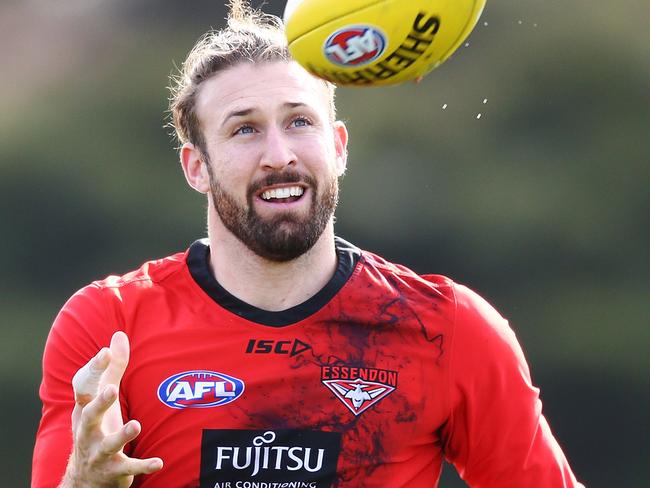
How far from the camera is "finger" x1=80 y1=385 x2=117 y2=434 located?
7.95 feet

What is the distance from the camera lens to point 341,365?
121 inches

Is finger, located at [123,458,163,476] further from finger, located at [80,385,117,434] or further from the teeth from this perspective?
the teeth

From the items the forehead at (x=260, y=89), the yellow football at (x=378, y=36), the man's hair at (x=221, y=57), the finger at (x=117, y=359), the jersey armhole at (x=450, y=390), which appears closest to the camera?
the finger at (x=117, y=359)

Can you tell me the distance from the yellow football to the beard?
13.2 inches

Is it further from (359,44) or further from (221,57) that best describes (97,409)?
(221,57)

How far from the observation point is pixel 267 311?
3.15 m

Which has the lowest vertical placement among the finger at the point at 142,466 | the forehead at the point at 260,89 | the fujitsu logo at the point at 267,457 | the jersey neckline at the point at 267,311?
the fujitsu logo at the point at 267,457

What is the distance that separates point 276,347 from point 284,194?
406 mm

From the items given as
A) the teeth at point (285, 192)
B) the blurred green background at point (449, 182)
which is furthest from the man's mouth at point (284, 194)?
the blurred green background at point (449, 182)

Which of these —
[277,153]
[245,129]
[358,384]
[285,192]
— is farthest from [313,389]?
[245,129]

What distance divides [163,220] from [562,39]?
6.66 feet

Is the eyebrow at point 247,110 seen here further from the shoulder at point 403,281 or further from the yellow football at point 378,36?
the shoulder at point 403,281

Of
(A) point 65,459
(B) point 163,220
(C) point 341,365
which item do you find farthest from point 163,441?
(B) point 163,220

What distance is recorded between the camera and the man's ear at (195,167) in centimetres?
333
